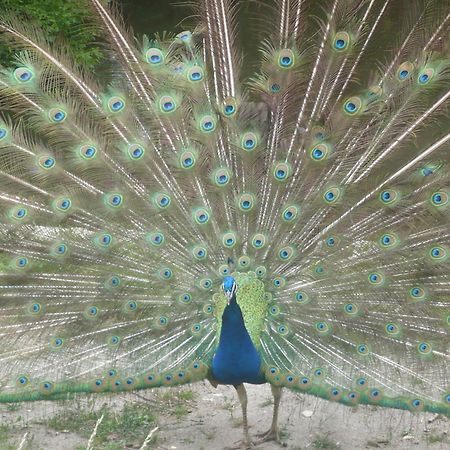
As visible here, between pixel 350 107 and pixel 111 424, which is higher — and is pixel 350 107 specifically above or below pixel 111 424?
above

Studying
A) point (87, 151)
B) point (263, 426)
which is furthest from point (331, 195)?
point (263, 426)

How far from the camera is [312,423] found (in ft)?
14.3

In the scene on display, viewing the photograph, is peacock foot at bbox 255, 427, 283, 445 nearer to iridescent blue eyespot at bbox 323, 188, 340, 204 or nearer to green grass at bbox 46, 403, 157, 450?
green grass at bbox 46, 403, 157, 450

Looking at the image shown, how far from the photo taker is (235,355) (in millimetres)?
3662

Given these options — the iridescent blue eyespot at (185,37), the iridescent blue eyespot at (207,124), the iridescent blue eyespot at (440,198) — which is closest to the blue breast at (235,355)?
the iridescent blue eyespot at (207,124)

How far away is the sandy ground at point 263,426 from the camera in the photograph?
4121 mm

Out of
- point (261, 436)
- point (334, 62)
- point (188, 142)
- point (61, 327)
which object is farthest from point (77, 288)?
point (334, 62)

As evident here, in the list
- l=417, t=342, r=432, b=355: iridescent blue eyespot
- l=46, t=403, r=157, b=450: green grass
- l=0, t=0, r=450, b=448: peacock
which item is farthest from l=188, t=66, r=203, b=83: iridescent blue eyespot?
l=46, t=403, r=157, b=450: green grass

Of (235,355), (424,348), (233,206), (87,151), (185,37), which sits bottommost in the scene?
(235,355)

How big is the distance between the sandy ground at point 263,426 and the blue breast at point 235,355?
527 mm

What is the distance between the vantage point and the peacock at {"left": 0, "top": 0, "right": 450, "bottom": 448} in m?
3.78

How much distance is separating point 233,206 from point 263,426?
4.05 feet

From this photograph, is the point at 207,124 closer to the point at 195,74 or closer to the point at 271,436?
the point at 195,74

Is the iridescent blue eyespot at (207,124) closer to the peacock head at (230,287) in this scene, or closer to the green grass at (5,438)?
the peacock head at (230,287)
